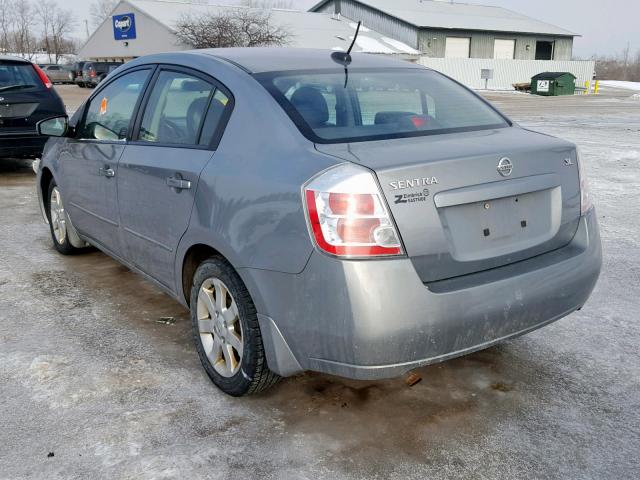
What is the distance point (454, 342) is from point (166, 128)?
76.7 inches

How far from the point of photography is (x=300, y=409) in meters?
3.03

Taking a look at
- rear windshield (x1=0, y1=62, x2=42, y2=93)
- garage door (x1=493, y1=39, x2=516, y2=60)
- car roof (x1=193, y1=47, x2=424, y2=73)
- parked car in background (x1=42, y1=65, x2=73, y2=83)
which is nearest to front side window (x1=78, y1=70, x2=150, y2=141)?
car roof (x1=193, y1=47, x2=424, y2=73)

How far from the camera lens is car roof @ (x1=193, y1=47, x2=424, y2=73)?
3.31 metres

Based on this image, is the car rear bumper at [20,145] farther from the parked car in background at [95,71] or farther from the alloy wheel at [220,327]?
the parked car in background at [95,71]

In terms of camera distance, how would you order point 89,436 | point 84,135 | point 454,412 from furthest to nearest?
point 84,135 → point 454,412 → point 89,436

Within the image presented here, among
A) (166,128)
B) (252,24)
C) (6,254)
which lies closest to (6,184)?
(6,254)

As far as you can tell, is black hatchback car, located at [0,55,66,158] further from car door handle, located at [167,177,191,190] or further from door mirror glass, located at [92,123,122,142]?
car door handle, located at [167,177,191,190]

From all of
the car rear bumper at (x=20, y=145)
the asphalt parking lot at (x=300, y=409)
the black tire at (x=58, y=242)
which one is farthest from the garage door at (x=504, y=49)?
the asphalt parking lot at (x=300, y=409)

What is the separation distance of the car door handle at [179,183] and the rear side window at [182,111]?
0.65ft

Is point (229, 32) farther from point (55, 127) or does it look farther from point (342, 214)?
point (342, 214)

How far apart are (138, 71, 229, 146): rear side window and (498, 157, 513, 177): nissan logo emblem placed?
1.32 metres

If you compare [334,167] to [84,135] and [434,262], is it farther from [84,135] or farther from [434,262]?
[84,135]

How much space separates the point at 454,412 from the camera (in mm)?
2988

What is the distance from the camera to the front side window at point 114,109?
3955mm
